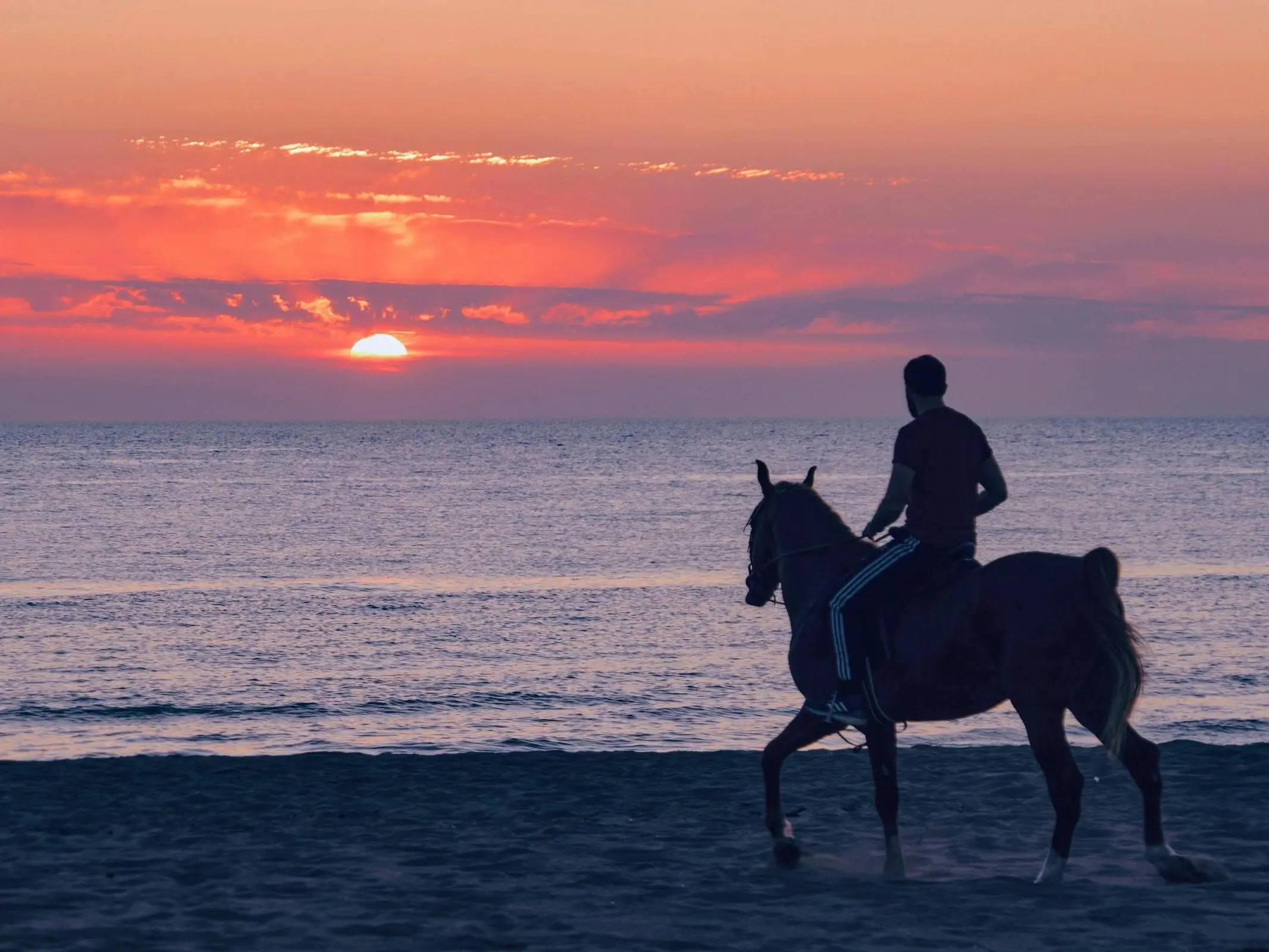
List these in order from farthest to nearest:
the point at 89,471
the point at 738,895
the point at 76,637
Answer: the point at 89,471
the point at 76,637
the point at 738,895

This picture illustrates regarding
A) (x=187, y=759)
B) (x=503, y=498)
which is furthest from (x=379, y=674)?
(x=503, y=498)

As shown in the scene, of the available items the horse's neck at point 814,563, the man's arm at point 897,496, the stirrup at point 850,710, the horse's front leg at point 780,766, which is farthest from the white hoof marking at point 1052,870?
the man's arm at point 897,496

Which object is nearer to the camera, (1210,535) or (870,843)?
(870,843)

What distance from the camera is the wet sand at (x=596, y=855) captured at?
7793 mm

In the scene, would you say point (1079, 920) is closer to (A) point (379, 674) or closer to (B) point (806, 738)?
(B) point (806, 738)

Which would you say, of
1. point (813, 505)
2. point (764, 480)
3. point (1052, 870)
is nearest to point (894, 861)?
point (1052, 870)

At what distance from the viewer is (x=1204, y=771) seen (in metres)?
12.5

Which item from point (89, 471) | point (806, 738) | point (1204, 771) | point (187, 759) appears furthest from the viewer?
point (89, 471)

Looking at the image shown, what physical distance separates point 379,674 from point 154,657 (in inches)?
200

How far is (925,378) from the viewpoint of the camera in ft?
28.9

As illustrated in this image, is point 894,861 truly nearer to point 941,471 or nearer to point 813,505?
point 813,505

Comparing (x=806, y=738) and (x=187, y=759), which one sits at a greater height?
(x=806, y=738)

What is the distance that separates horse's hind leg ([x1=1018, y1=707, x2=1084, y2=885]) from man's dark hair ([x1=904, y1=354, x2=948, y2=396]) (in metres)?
2.14

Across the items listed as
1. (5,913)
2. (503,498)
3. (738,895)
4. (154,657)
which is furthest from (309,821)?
(503,498)
